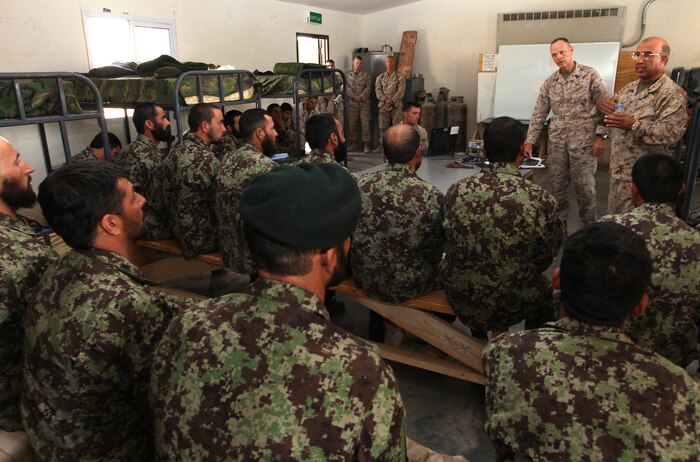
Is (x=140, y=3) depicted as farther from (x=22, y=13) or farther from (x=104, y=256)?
(x=104, y=256)

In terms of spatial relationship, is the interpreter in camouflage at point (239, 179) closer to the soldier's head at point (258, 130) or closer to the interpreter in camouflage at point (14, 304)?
the soldier's head at point (258, 130)

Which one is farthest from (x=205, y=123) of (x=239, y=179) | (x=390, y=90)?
(x=390, y=90)

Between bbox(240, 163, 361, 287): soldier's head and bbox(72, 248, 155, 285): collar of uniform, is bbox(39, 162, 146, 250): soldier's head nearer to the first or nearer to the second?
bbox(72, 248, 155, 285): collar of uniform

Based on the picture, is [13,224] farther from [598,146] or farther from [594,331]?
[598,146]

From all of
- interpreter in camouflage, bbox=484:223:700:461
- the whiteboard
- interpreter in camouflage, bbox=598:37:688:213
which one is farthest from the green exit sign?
interpreter in camouflage, bbox=484:223:700:461

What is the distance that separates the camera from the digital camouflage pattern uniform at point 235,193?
2934mm

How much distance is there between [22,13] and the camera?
464 cm

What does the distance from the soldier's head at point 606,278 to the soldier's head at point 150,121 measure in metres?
3.52

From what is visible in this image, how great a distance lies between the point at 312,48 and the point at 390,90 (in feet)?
5.46

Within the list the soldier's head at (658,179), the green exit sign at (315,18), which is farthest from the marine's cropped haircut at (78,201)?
the green exit sign at (315,18)

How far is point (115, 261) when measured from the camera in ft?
4.52

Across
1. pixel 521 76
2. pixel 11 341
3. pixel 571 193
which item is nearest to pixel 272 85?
pixel 11 341

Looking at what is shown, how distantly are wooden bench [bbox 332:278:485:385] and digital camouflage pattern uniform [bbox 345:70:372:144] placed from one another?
23.9ft

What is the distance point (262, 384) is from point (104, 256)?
2.44 feet
